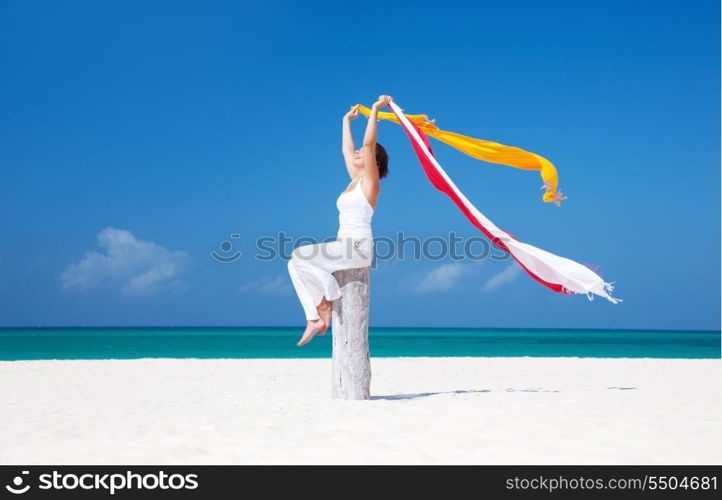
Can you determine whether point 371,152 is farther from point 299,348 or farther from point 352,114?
point 299,348

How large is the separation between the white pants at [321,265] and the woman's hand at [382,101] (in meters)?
1.32

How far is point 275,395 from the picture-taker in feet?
24.7

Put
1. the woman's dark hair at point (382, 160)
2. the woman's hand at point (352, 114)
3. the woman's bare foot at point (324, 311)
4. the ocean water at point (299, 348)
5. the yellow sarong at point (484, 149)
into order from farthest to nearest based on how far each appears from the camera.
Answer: the ocean water at point (299, 348) < the yellow sarong at point (484, 149) < the woman's hand at point (352, 114) < the woman's dark hair at point (382, 160) < the woman's bare foot at point (324, 311)

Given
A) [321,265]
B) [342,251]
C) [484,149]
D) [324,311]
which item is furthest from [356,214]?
[484,149]

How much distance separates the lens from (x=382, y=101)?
6.76 meters

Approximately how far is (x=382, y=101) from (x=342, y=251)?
1.56 m

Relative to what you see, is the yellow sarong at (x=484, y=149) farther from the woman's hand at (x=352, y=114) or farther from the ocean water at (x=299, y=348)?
the ocean water at (x=299, y=348)

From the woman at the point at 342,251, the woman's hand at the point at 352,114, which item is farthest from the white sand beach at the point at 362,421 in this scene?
the woman's hand at the point at 352,114

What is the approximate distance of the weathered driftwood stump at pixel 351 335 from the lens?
6.59 metres

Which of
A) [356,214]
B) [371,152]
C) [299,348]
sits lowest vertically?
[356,214]

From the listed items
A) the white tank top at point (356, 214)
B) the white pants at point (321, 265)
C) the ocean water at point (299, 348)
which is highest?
the ocean water at point (299, 348)

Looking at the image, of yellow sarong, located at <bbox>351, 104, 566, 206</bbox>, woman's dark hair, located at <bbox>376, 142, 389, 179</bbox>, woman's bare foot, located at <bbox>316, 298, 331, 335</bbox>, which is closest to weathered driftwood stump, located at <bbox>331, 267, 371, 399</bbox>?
woman's bare foot, located at <bbox>316, 298, 331, 335</bbox>

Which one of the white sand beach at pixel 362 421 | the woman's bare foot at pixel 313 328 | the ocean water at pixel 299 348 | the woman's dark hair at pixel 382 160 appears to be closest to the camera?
the white sand beach at pixel 362 421
